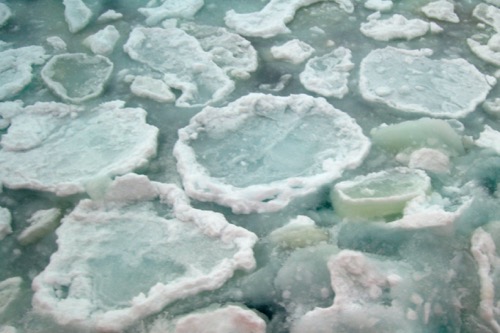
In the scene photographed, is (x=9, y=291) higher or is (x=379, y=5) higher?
(x=379, y=5)

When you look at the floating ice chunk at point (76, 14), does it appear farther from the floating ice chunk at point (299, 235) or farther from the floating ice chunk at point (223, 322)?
the floating ice chunk at point (223, 322)

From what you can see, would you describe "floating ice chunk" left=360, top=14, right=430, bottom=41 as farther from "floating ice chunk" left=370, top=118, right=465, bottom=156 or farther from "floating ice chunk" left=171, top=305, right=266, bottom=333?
"floating ice chunk" left=171, top=305, right=266, bottom=333

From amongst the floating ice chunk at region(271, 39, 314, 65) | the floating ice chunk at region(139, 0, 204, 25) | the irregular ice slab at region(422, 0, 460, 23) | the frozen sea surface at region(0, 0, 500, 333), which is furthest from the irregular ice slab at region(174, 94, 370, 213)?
the irregular ice slab at region(422, 0, 460, 23)

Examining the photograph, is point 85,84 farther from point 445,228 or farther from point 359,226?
point 445,228

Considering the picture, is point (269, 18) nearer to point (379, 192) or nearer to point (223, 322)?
point (379, 192)

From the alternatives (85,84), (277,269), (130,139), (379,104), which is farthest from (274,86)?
(277,269)

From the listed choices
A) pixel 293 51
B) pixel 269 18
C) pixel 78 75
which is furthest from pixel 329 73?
pixel 78 75
